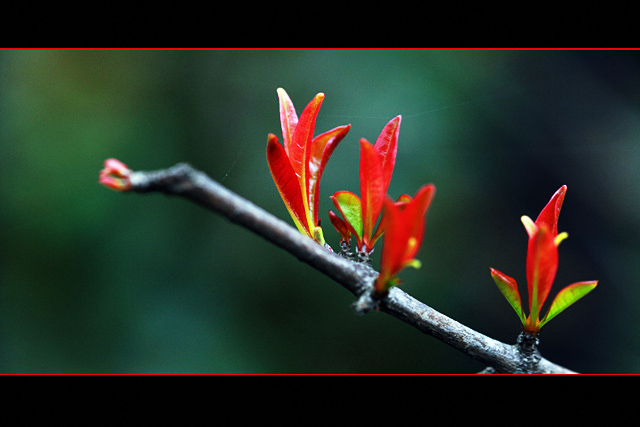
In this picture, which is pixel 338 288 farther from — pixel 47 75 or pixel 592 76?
pixel 47 75

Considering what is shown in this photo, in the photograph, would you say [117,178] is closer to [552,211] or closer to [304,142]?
[304,142]

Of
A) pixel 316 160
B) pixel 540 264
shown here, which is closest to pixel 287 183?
pixel 316 160

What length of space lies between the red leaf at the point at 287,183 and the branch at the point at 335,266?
8 cm

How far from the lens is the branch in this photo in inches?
13.5

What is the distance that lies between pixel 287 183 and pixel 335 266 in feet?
0.41

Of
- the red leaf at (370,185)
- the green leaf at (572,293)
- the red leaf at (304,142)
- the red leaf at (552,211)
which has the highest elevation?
the red leaf at (552,211)

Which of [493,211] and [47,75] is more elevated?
[493,211]

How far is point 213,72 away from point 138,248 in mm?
642

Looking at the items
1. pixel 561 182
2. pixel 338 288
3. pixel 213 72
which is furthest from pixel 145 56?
pixel 561 182

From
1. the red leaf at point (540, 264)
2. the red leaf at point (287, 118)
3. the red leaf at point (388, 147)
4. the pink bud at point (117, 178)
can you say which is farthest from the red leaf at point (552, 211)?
the pink bud at point (117, 178)

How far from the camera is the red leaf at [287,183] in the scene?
49 centimetres

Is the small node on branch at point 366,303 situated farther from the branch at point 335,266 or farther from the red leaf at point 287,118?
the red leaf at point 287,118

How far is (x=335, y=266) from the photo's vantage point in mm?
437

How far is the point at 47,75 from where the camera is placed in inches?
60.3
